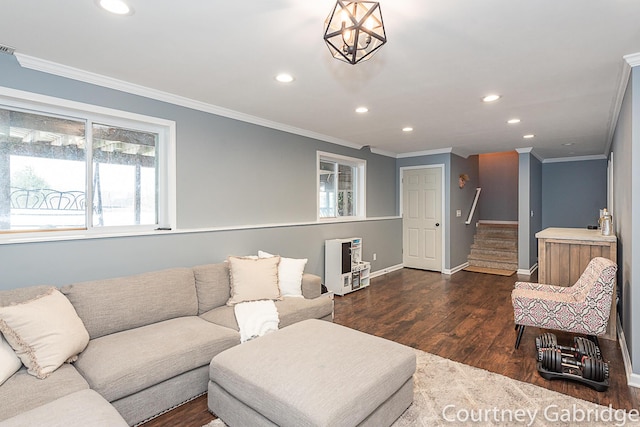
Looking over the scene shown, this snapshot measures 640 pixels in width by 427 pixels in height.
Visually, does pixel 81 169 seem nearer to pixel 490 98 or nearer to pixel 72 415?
pixel 72 415

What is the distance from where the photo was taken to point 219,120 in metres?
3.65

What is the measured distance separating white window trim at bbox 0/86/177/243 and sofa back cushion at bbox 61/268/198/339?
515mm

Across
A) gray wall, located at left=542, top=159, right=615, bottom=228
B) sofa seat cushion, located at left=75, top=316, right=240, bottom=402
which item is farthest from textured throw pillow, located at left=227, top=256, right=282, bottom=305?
gray wall, located at left=542, top=159, right=615, bottom=228

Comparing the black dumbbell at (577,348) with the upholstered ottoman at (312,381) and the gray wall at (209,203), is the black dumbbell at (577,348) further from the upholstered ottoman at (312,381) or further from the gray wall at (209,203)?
the gray wall at (209,203)

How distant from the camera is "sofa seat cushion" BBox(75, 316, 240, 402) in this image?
1.86m

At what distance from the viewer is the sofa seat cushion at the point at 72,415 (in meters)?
1.34

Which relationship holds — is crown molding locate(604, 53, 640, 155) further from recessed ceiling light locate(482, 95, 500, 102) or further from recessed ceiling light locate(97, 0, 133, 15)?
recessed ceiling light locate(97, 0, 133, 15)

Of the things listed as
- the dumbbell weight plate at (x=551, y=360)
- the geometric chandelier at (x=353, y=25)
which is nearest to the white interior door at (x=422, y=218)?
the dumbbell weight plate at (x=551, y=360)

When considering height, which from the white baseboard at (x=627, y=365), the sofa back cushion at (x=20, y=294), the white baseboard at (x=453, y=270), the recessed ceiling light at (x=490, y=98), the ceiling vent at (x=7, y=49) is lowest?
the white baseboard at (x=627, y=365)

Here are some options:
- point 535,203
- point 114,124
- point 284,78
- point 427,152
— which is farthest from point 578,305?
point 535,203

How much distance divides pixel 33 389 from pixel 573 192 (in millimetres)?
9173

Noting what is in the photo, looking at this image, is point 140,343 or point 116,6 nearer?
point 116,6

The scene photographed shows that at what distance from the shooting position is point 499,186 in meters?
8.70

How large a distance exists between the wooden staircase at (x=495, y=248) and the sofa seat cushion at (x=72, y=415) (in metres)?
6.90
